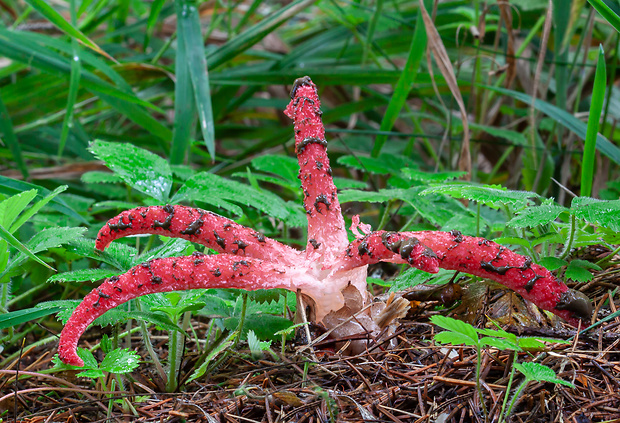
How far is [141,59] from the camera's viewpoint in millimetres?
4258

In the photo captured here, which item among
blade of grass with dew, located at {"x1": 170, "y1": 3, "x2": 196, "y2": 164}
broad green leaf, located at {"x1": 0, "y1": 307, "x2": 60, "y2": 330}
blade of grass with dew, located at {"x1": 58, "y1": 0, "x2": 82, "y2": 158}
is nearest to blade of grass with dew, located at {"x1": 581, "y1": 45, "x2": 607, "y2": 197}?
broad green leaf, located at {"x1": 0, "y1": 307, "x2": 60, "y2": 330}

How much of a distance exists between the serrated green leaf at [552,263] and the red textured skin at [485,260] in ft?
0.59

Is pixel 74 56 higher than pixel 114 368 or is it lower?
higher

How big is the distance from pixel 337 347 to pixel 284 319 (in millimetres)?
189

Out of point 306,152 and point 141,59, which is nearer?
point 306,152

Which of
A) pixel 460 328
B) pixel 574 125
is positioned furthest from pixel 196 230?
pixel 574 125

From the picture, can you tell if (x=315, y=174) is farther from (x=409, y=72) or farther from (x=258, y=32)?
(x=258, y=32)

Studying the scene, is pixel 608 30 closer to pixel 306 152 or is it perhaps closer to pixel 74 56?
pixel 306 152

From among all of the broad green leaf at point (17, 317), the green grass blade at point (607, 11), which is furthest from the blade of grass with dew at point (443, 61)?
the broad green leaf at point (17, 317)

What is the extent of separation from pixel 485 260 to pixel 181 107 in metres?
2.18

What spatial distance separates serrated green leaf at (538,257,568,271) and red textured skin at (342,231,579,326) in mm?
181

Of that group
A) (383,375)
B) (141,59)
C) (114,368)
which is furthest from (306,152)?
(141,59)

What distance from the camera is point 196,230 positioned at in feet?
5.23

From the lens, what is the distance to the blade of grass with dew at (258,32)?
3320mm
